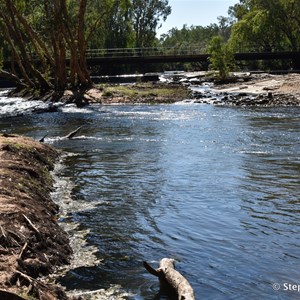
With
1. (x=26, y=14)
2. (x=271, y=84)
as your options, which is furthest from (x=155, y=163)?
(x=26, y=14)

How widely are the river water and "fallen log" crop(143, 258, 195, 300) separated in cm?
27

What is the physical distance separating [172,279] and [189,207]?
4.47 m

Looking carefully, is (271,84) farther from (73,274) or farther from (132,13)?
(132,13)

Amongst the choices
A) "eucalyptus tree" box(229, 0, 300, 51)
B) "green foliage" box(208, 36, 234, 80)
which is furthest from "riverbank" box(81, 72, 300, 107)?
"eucalyptus tree" box(229, 0, 300, 51)

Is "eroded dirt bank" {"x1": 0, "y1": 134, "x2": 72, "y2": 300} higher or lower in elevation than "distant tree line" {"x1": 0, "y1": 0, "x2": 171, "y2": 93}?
lower

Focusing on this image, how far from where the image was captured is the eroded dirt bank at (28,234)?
600 cm

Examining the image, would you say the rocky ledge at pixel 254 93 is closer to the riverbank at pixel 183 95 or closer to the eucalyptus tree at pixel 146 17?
the riverbank at pixel 183 95

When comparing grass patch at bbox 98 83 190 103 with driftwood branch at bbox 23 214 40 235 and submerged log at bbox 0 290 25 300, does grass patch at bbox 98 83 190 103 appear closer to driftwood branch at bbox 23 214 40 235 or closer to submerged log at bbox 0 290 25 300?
driftwood branch at bbox 23 214 40 235

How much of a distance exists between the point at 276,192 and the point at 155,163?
15.7 feet

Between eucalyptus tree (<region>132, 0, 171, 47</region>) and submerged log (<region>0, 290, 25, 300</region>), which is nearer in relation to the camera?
submerged log (<region>0, 290, 25, 300</region>)

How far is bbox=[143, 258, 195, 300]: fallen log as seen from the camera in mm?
5914

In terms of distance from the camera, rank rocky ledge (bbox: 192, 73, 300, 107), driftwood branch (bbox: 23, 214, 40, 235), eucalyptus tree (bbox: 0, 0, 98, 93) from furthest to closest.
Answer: eucalyptus tree (bbox: 0, 0, 98, 93) < rocky ledge (bbox: 192, 73, 300, 107) < driftwood branch (bbox: 23, 214, 40, 235)

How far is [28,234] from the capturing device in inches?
296

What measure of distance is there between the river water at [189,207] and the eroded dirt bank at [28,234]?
1.31 ft
